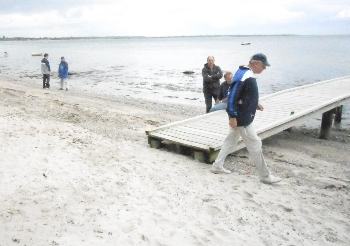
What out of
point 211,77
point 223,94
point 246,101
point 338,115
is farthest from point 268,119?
point 338,115

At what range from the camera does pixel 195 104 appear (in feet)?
67.7

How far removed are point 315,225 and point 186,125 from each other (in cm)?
466

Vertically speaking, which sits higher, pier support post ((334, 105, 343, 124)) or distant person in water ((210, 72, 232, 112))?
distant person in water ((210, 72, 232, 112))

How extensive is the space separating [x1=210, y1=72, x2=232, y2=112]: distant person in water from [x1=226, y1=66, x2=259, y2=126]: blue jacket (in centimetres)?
442

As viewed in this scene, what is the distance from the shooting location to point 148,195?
20.8 feet

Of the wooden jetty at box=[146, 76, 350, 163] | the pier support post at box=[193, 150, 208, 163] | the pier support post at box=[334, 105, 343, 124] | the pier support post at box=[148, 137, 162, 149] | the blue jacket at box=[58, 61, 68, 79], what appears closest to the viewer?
the pier support post at box=[193, 150, 208, 163]

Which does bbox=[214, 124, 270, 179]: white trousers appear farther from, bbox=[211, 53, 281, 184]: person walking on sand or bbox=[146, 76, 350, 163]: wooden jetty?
bbox=[146, 76, 350, 163]: wooden jetty

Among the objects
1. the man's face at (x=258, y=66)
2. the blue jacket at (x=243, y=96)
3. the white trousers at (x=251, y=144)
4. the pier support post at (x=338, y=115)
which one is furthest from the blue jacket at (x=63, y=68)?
the man's face at (x=258, y=66)

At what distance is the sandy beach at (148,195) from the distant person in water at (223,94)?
1.88 meters

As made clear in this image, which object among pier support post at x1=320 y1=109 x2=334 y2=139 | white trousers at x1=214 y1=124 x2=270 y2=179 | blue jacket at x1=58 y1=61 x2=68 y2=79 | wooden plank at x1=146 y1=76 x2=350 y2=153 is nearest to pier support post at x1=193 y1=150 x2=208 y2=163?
wooden plank at x1=146 y1=76 x2=350 y2=153

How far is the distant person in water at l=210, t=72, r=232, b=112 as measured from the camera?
36.0 ft

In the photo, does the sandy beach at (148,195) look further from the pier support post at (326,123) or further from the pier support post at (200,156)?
the pier support post at (326,123)

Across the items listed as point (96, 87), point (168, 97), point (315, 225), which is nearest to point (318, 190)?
point (315, 225)

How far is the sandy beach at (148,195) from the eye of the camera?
518 cm
